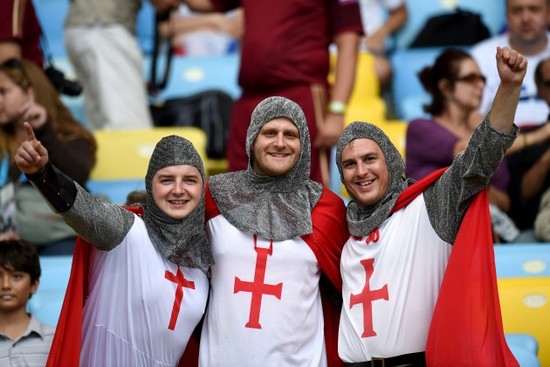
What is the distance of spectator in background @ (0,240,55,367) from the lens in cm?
502

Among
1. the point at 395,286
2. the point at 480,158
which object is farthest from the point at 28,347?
the point at 480,158

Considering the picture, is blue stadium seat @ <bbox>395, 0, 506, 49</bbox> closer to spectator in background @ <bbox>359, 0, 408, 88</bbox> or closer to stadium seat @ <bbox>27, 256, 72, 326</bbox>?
spectator in background @ <bbox>359, 0, 408, 88</bbox>

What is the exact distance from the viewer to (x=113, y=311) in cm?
471

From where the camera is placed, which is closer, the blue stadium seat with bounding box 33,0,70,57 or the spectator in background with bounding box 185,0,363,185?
the spectator in background with bounding box 185,0,363,185

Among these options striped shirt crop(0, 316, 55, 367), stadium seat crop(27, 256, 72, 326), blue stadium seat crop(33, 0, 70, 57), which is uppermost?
blue stadium seat crop(33, 0, 70, 57)

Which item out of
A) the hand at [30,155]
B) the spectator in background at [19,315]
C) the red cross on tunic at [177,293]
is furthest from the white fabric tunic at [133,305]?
the hand at [30,155]

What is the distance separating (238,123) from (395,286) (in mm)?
1777

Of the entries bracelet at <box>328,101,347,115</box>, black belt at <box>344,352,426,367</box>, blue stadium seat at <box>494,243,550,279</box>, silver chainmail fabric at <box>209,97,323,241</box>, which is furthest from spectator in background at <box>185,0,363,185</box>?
black belt at <box>344,352,426,367</box>

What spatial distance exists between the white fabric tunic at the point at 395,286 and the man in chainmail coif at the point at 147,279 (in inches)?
21.8

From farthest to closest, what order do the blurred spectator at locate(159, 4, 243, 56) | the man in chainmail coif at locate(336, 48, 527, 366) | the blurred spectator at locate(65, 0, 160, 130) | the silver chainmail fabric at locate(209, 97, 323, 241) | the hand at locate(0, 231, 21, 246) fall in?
the blurred spectator at locate(159, 4, 243, 56)
the blurred spectator at locate(65, 0, 160, 130)
the hand at locate(0, 231, 21, 246)
the silver chainmail fabric at locate(209, 97, 323, 241)
the man in chainmail coif at locate(336, 48, 527, 366)

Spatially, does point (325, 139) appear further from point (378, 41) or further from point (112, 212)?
point (378, 41)

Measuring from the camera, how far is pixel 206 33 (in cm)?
837

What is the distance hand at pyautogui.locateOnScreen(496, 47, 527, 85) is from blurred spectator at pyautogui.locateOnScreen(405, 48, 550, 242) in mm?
1707

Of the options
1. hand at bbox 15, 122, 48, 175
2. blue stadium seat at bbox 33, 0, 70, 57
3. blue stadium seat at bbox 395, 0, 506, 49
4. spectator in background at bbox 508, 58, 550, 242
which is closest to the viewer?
hand at bbox 15, 122, 48, 175
